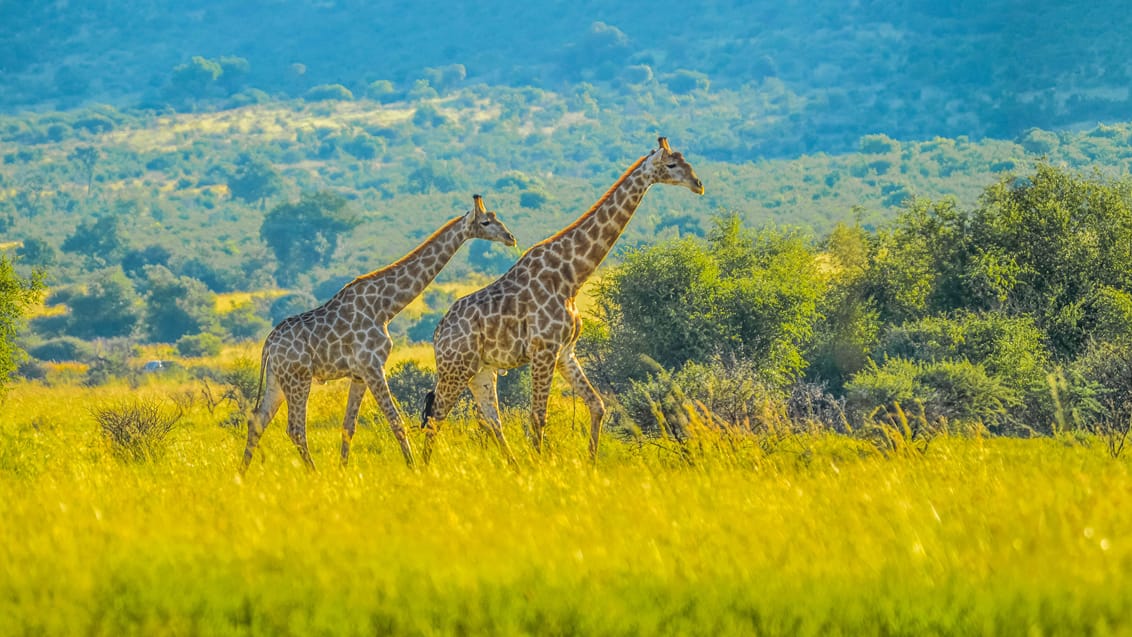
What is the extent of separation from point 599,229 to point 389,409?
8.97ft

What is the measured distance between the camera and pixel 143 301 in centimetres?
9469

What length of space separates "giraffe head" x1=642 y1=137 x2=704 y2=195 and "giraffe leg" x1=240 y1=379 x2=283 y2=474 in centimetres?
404

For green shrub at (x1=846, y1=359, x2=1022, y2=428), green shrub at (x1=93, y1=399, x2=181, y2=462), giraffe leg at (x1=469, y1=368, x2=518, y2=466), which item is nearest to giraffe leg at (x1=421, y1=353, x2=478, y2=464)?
giraffe leg at (x1=469, y1=368, x2=518, y2=466)

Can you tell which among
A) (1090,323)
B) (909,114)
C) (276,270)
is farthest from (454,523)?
(909,114)

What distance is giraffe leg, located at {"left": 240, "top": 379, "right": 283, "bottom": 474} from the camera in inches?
504

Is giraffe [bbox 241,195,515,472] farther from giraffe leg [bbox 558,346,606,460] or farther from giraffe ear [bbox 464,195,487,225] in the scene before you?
giraffe leg [bbox 558,346,606,460]

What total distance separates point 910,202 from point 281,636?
23.2 meters

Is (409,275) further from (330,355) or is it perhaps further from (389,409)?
(389,409)

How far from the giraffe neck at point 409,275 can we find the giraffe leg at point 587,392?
1467 millimetres

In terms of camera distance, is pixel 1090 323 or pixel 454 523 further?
pixel 1090 323

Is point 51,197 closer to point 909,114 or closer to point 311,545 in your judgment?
point 909,114

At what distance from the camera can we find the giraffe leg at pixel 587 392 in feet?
41.4

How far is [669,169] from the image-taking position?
13.3m

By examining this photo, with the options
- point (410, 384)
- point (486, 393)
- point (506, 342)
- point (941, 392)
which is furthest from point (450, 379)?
point (410, 384)
